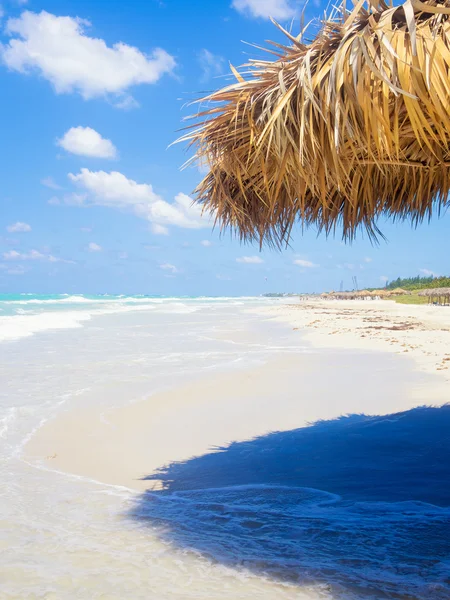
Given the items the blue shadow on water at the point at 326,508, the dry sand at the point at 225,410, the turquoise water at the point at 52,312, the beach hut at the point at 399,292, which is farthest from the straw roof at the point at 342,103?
the beach hut at the point at 399,292

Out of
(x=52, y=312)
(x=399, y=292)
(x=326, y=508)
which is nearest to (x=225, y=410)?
(x=326, y=508)

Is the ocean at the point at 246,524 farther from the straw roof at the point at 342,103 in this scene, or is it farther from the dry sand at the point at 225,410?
the straw roof at the point at 342,103

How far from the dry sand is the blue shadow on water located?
0.33m

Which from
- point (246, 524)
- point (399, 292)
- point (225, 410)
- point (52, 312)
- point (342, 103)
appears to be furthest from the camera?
point (399, 292)

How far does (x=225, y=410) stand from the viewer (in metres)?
5.30

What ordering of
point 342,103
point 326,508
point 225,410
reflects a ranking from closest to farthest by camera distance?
point 342,103
point 326,508
point 225,410

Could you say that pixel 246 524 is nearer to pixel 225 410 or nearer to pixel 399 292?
pixel 225 410

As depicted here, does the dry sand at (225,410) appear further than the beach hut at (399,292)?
No

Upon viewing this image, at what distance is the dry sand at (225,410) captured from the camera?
155 inches

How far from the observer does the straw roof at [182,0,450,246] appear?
183cm

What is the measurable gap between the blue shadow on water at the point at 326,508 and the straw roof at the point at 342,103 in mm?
1764

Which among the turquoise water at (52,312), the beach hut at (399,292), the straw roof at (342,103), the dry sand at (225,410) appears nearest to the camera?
the straw roof at (342,103)

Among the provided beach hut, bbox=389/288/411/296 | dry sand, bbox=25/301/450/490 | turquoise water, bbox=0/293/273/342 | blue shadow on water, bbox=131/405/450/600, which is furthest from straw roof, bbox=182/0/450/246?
beach hut, bbox=389/288/411/296

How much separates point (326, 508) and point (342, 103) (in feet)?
7.48
